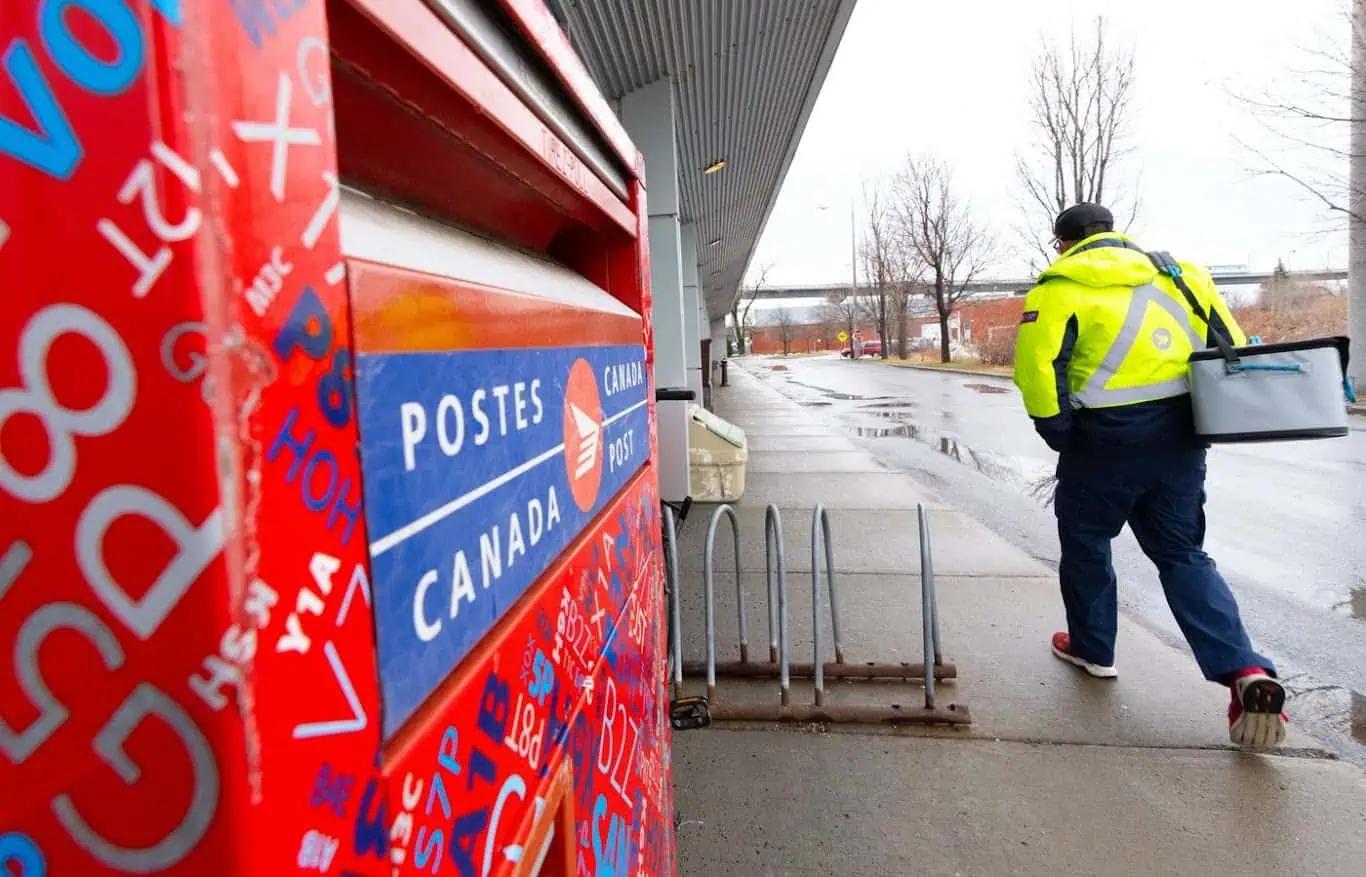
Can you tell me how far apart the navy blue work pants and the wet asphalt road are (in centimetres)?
65

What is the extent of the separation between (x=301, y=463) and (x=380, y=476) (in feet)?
0.33

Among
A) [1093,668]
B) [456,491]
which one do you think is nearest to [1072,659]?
[1093,668]

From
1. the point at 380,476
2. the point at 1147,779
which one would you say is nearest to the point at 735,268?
the point at 1147,779

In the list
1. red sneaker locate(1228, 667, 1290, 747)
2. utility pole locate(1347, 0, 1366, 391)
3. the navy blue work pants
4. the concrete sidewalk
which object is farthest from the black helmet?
utility pole locate(1347, 0, 1366, 391)

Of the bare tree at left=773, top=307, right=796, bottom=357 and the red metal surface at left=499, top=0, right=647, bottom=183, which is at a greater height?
the bare tree at left=773, top=307, right=796, bottom=357

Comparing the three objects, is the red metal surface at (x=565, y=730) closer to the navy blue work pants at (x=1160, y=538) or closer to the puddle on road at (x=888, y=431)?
the navy blue work pants at (x=1160, y=538)

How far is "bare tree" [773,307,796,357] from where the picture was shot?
8933 centimetres

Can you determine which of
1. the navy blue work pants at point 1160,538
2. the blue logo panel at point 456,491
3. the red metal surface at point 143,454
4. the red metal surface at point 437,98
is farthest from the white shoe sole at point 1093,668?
the red metal surface at point 143,454

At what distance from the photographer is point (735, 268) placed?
1097 inches

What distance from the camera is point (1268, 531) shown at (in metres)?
6.39

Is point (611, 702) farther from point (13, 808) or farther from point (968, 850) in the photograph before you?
point (968, 850)

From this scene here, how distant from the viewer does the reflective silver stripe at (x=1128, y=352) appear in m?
3.12

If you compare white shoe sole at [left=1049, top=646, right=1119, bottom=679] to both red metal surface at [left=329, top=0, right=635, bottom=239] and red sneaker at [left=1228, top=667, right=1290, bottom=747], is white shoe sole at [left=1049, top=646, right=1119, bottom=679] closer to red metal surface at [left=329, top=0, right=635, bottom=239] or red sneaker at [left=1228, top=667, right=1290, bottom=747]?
red sneaker at [left=1228, top=667, right=1290, bottom=747]

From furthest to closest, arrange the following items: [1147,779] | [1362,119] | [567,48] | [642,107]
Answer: [1362,119]
[642,107]
[1147,779]
[567,48]
